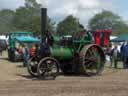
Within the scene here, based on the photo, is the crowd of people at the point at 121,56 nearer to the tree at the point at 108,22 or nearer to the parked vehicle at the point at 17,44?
the parked vehicle at the point at 17,44

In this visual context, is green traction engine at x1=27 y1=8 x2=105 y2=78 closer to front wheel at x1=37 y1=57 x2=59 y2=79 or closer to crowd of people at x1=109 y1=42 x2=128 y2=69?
front wheel at x1=37 y1=57 x2=59 y2=79

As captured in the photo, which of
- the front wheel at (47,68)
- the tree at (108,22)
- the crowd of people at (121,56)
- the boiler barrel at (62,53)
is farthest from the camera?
the tree at (108,22)

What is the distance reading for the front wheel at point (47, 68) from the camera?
1942 centimetres

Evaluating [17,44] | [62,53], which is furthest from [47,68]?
[17,44]

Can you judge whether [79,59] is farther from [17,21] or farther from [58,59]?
[17,21]

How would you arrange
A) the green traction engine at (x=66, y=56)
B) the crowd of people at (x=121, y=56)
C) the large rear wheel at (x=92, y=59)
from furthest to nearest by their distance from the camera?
the crowd of people at (x=121, y=56)
the large rear wheel at (x=92, y=59)
the green traction engine at (x=66, y=56)

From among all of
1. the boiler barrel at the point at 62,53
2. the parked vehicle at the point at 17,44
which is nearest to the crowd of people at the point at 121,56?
the boiler barrel at the point at 62,53

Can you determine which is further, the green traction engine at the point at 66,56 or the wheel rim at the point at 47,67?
the green traction engine at the point at 66,56

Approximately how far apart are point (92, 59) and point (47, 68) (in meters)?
2.47

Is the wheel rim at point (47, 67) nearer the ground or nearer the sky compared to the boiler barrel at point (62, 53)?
nearer the ground

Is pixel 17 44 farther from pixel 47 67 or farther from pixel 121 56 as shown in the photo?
pixel 47 67

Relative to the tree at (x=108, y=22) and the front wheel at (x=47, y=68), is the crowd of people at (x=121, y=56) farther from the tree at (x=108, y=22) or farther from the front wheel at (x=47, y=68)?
the tree at (x=108, y=22)

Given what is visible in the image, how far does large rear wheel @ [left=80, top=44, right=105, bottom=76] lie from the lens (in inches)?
806

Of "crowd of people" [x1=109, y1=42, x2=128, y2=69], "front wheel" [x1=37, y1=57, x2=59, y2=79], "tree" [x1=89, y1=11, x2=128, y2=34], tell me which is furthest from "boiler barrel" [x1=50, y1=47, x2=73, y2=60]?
"tree" [x1=89, y1=11, x2=128, y2=34]
